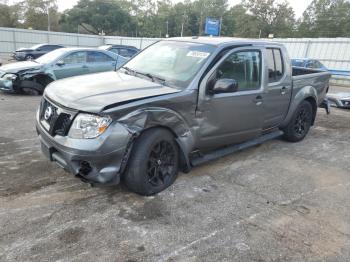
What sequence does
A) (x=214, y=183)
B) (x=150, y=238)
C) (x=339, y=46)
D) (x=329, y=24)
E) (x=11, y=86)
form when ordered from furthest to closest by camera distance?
(x=329, y=24) < (x=339, y=46) < (x=11, y=86) < (x=214, y=183) < (x=150, y=238)

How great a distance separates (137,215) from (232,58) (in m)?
→ 2.41

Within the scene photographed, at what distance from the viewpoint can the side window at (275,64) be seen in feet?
16.5

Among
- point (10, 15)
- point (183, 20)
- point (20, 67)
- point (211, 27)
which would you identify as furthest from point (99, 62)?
point (183, 20)

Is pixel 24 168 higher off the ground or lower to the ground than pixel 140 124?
lower

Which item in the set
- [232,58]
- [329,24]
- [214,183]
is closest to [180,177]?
[214,183]

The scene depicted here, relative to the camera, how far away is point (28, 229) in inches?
118

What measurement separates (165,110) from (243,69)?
153 centimetres

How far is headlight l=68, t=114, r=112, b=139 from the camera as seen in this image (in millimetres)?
3191

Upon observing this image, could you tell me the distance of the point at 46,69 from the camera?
31.4 feet

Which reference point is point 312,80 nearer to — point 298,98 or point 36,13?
point 298,98

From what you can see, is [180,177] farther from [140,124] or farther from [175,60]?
[175,60]

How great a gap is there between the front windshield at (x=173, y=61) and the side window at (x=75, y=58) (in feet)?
19.3

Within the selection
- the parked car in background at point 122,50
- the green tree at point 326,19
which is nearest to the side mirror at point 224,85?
the parked car in background at point 122,50

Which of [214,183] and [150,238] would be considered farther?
[214,183]
